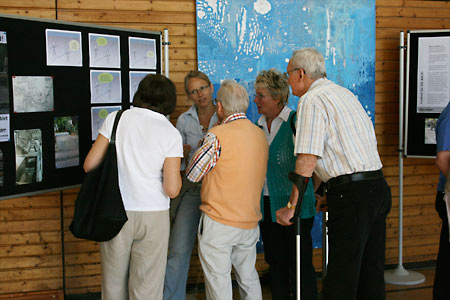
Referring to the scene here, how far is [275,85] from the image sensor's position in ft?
10.8

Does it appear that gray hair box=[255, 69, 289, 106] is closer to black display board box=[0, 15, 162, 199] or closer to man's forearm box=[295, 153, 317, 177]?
man's forearm box=[295, 153, 317, 177]

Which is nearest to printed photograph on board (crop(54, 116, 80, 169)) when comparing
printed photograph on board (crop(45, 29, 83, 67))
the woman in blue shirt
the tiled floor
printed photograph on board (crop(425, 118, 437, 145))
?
printed photograph on board (crop(45, 29, 83, 67))

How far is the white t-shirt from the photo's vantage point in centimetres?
267

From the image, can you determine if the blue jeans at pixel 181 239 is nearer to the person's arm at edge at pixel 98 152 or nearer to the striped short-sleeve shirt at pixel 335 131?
the person's arm at edge at pixel 98 152

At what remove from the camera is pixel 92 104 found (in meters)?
3.37

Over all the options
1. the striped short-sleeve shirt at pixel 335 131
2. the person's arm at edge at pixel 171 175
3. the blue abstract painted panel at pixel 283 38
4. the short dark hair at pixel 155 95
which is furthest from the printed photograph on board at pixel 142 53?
the striped short-sleeve shirt at pixel 335 131

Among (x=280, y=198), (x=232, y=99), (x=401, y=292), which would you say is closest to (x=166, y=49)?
(x=232, y=99)

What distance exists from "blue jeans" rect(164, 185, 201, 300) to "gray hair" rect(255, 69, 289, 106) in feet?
2.76

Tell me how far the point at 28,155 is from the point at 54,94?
42cm

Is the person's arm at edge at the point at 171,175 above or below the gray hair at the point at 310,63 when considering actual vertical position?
below

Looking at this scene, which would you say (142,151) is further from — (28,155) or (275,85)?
(275,85)

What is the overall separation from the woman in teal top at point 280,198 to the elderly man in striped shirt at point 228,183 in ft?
0.79

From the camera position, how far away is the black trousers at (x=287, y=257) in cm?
317

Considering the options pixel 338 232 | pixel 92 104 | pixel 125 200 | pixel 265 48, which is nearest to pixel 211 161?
pixel 125 200
